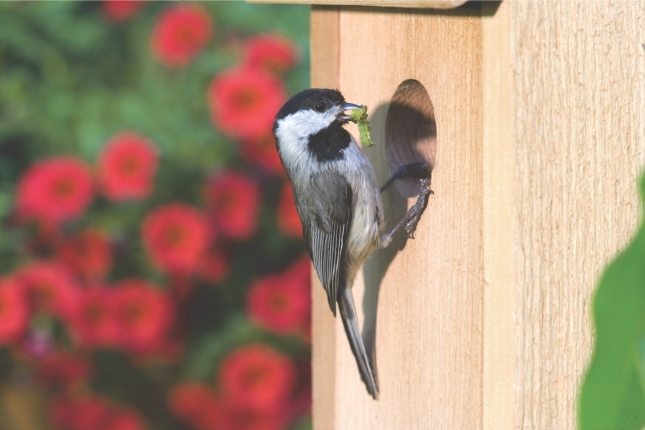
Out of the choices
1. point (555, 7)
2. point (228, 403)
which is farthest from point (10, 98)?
point (555, 7)

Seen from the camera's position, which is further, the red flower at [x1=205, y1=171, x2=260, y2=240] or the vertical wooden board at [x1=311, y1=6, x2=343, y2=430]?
the red flower at [x1=205, y1=171, x2=260, y2=240]

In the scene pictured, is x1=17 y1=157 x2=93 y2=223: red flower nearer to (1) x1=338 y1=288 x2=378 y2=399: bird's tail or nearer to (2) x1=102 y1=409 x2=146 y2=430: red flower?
(2) x1=102 y1=409 x2=146 y2=430: red flower

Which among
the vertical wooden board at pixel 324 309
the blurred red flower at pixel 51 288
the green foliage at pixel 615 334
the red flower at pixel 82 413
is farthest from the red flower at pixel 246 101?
the green foliage at pixel 615 334

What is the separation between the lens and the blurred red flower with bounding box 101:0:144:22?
2373 mm

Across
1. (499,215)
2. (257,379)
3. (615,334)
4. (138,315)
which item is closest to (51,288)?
(138,315)

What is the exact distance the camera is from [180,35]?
2.20 m

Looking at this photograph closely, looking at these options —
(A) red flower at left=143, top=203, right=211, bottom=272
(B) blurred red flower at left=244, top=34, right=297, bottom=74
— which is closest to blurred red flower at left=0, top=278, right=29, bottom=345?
(A) red flower at left=143, top=203, right=211, bottom=272

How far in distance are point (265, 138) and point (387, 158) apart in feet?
2.30

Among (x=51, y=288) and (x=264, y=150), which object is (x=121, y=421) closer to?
(x=51, y=288)

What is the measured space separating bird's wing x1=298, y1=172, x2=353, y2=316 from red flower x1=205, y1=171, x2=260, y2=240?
64 centimetres

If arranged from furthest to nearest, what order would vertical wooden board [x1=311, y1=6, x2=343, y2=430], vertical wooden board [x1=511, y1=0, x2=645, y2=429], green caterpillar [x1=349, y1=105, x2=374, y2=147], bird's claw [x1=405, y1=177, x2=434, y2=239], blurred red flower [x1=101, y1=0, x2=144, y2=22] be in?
1. blurred red flower [x1=101, y1=0, x2=144, y2=22]
2. vertical wooden board [x1=311, y1=6, x2=343, y2=430]
3. green caterpillar [x1=349, y1=105, x2=374, y2=147]
4. bird's claw [x1=405, y1=177, x2=434, y2=239]
5. vertical wooden board [x1=511, y1=0, x2=645, y2=429]

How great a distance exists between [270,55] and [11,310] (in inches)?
Answer: 36.7

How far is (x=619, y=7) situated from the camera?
1006 mm

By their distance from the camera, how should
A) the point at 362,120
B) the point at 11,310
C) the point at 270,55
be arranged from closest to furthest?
1. the point at 362,120
2. the point at 11,310
3. the point at 270,55
